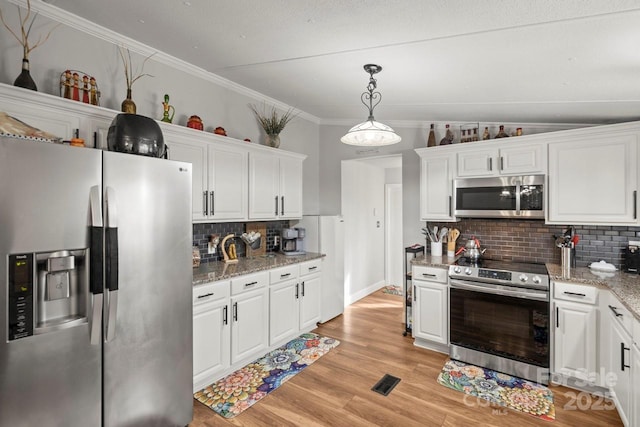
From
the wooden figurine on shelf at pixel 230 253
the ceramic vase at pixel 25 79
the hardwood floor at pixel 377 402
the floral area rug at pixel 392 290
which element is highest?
the ceramic vase at pixel 25 79

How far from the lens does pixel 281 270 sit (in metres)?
3.41

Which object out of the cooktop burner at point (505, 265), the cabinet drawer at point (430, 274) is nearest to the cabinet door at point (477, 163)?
the cooktop burner at point (505, 265)

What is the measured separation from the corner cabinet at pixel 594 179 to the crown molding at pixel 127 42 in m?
3.23

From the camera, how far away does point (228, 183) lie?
3.17 metres

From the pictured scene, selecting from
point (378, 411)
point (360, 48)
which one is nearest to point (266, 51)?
point (360, 48)

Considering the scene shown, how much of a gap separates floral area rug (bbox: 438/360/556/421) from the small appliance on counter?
4.42ft

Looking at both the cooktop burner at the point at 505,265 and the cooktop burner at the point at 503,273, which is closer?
the cooktop burner at the point at 503,273

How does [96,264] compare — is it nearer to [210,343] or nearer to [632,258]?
[210,343]

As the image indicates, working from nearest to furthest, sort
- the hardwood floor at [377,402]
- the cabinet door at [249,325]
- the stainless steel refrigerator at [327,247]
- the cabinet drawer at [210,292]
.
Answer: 1. the hardwood floor at [377,402]
2. the cabinet drawer at [210,292]
3. the cabinet door at [249,325]
4. the stainless steel refrigerator at [327,247]

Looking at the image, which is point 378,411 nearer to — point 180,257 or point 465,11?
point 180,257

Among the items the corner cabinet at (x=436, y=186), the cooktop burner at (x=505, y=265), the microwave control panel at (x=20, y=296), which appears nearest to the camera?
the microwave control panel at (x=20, y=296)

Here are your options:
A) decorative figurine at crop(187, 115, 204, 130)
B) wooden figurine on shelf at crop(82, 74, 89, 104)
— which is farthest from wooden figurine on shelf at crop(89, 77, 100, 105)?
decorative figurine at crop(187, 115, 204, 130)

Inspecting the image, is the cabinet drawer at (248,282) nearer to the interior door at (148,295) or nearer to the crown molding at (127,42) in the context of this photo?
the interior door at (148,295)

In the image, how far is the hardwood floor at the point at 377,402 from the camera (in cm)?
230
